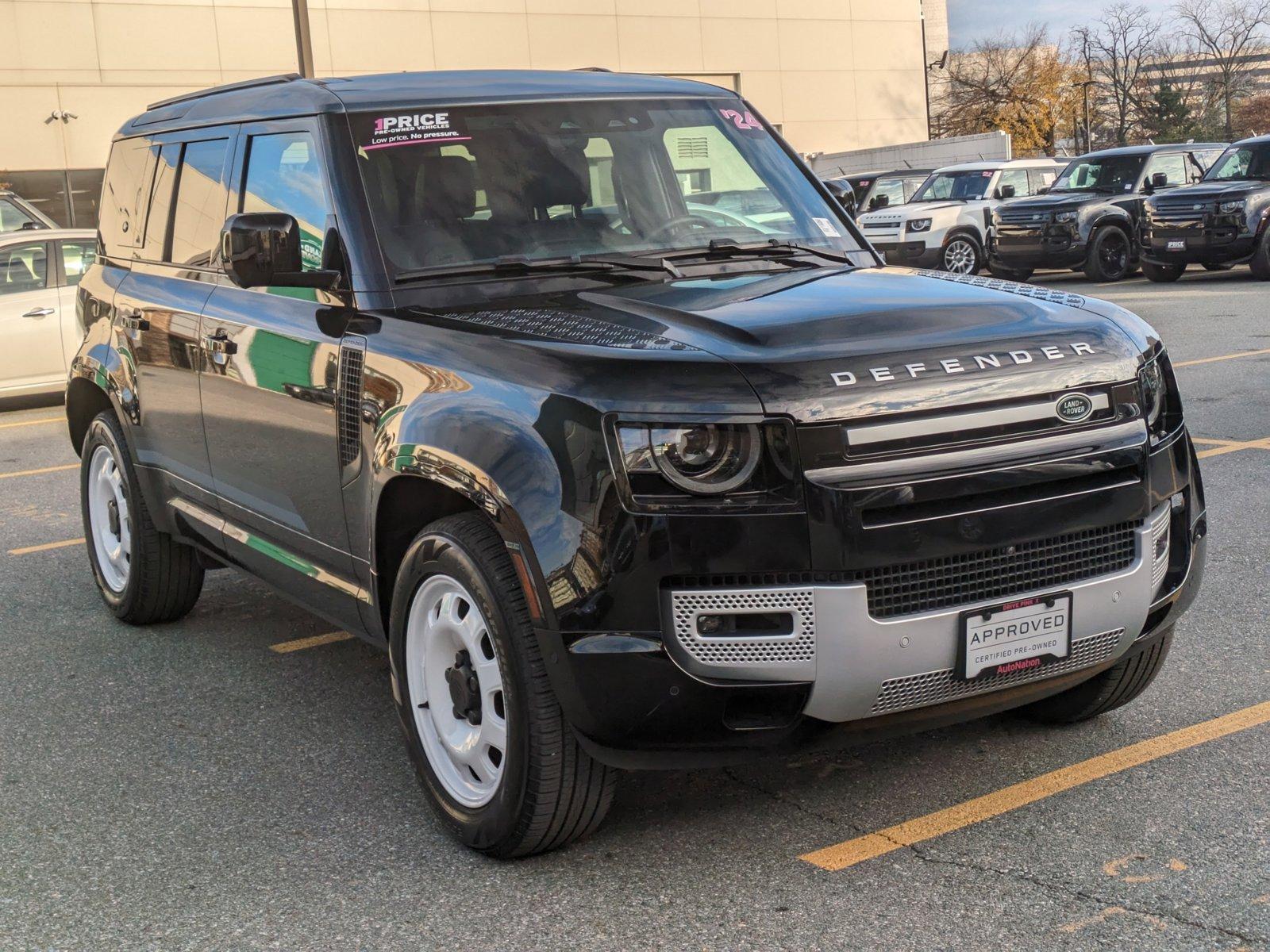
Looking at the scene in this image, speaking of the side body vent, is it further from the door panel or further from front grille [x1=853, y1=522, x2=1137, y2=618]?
the door panel

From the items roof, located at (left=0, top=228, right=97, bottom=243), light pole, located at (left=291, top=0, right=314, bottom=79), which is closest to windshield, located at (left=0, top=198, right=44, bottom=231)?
roof, located at (left=0, top=228, right=97, bottom=243)

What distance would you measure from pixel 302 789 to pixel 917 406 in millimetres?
2105

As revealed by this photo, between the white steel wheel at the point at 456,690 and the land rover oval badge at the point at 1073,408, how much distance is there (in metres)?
1.42

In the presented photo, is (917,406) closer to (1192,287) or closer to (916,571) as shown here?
(916,571)


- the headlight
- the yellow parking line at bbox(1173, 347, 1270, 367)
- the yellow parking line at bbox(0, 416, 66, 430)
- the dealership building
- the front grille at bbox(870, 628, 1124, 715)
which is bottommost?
the yellow parking line at bbox(1173, 347, 1270, 367)

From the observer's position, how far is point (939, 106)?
6600cm

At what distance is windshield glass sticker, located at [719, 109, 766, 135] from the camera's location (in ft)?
16.9

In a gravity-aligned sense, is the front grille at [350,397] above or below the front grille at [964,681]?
above

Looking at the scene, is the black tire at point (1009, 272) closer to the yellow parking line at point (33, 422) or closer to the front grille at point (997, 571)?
the yellow parking line at point (33, 422)

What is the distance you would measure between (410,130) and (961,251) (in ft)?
64.4

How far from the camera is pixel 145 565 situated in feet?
19.3

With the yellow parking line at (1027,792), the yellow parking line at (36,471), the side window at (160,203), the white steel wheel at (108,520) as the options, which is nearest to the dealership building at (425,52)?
the yellow parking line at (36,471)

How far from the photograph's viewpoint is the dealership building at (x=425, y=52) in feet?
113

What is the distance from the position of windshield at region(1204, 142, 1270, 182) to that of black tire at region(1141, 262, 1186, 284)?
4.20 ft
